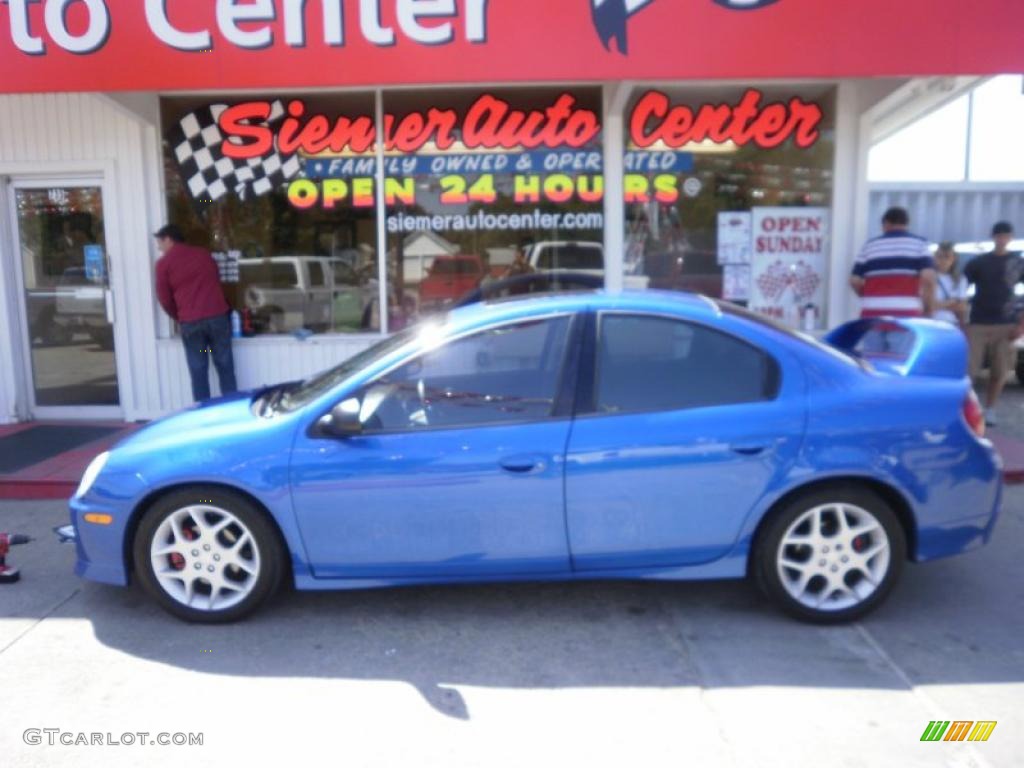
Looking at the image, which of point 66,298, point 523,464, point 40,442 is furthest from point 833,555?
point 66,298

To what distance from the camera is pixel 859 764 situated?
9.91 ft

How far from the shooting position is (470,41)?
635cm

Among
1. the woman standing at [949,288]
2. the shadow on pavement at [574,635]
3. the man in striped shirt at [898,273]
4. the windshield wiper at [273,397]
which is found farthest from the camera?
the woman standing at [949,288]

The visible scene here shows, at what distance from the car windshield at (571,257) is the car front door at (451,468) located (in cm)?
423

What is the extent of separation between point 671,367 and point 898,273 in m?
4.10

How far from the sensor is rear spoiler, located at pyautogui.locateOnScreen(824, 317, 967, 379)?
4.17 metres

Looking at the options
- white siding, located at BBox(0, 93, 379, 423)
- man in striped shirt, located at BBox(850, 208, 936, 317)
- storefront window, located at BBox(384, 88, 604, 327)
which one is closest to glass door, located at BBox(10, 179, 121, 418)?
white siding, located at BBox(0, 93, 379, 423)

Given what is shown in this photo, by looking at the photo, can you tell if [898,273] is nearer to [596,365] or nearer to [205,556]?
[596,365]

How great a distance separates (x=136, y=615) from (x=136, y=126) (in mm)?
5217

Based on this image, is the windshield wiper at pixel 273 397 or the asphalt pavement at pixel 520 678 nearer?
the asphalt pavement at pixel 520 678

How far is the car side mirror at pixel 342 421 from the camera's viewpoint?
3.88 metres

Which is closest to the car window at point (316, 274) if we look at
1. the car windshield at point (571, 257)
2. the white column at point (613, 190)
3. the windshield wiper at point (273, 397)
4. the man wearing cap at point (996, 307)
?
the car windshield at point (571, 257)

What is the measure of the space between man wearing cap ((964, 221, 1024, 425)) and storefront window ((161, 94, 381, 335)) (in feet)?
17.8

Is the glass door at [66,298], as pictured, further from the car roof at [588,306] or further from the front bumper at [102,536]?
the car roof at [588,306]
